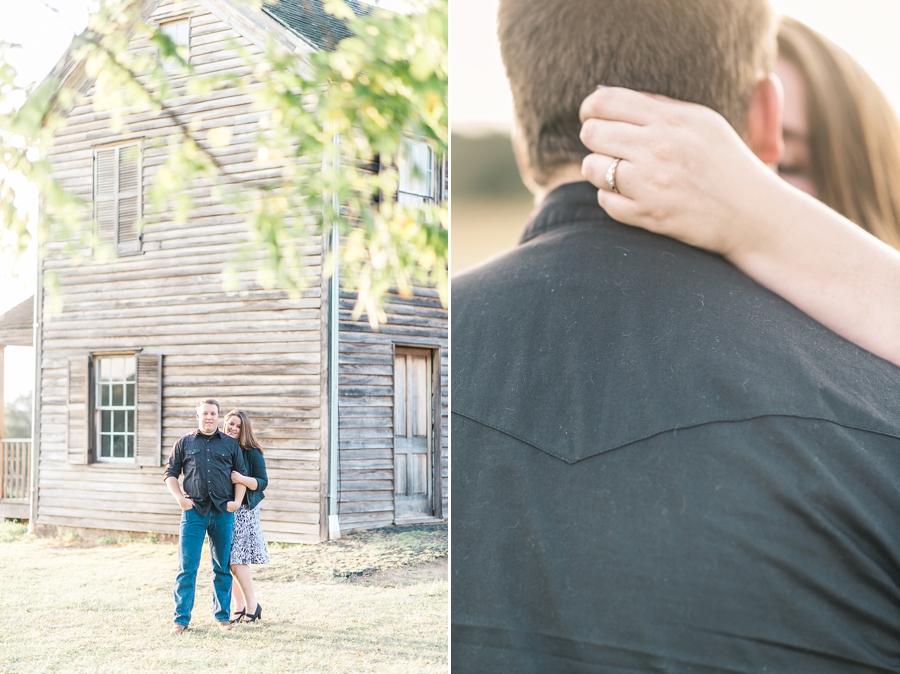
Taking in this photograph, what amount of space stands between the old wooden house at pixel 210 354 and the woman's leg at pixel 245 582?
144 cm

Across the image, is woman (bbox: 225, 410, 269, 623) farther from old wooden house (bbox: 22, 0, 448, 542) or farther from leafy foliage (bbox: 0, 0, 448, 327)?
old wooden house (bbox: 22, 0, 448, 542)

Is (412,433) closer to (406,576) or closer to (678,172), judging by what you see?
(406,576)

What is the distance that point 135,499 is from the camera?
7055 millimetres

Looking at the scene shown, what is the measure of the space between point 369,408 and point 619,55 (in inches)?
209

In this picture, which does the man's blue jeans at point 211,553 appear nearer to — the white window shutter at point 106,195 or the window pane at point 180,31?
the white window shutter at point 106,195

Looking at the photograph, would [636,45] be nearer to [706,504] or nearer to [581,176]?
[581,176]

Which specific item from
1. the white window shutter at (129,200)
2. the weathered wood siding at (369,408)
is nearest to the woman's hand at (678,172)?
the weathered wood siding at (369,408)

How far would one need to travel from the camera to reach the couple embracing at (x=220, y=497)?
443 centimetres

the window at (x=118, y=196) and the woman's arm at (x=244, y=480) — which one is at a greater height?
the window at (x=118, y=196)

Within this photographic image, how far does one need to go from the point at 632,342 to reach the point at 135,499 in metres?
6.28

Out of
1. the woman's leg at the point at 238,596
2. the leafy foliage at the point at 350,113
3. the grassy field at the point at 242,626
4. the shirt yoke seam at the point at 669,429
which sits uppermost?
the leafy foliage at the point at 350,113

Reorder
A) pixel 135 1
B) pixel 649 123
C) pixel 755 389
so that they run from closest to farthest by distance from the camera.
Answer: pixel 755 389, pixel 649 123, pixel 135 1

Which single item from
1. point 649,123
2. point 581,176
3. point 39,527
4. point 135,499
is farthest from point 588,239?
point 39,527

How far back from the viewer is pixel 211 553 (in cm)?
467
